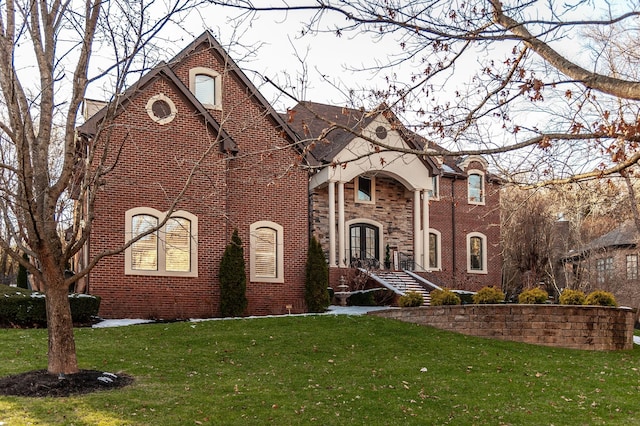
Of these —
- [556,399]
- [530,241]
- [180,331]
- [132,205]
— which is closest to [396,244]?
[530,241]

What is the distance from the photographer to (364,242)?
2512cm

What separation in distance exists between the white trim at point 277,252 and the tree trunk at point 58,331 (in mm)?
10066

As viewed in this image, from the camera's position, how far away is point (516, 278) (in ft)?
104

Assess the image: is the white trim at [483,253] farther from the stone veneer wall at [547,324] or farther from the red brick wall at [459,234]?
the stone veneer wall at [547,324]

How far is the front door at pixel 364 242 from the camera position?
24875 millimetres

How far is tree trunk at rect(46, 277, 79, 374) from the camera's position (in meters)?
9.97

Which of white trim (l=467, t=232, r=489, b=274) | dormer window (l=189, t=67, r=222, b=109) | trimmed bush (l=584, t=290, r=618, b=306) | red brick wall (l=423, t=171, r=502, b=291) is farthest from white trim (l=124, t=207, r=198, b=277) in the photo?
white trim (l=467, t=232, r=489, b=274)

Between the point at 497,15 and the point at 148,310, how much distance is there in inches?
549

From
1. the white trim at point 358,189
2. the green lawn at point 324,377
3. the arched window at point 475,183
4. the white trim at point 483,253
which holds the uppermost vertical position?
the arched window at point 475,183

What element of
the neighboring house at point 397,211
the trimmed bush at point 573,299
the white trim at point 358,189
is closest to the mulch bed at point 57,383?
the trimmed bush at point 573,299

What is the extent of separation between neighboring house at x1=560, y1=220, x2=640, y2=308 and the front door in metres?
10.1

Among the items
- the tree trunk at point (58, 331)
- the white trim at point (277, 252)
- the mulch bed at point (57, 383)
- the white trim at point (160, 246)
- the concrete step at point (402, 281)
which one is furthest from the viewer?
the concrete step at point (402, 281)

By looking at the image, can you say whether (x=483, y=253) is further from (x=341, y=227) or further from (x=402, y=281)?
(x=341, y=227)

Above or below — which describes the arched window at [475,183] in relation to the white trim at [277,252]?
above
